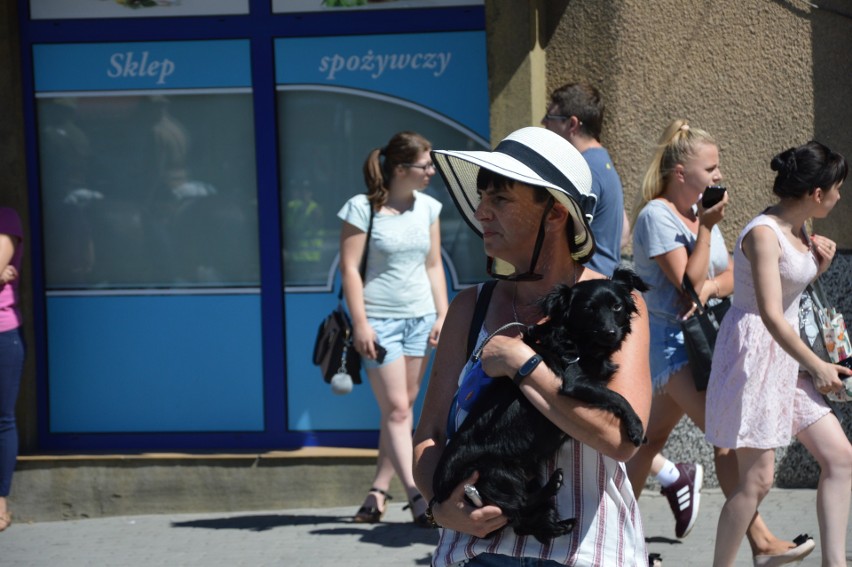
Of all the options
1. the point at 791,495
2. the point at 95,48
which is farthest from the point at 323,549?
the point at 95,48

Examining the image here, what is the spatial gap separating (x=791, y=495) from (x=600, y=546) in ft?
13.8

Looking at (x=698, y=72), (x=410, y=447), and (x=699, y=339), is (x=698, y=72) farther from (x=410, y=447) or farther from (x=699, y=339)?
(x=410, y=447)

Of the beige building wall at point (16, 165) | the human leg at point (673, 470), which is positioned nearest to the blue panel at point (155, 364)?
the beige building wall at point (16, 165)

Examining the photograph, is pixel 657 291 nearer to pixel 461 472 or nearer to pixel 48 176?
pixel 461 472

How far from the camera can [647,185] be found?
16.6 feet

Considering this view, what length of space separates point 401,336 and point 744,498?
214 centimetres

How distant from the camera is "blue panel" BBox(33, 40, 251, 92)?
22.4 feet

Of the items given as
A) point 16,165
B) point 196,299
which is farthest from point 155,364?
point 16,165

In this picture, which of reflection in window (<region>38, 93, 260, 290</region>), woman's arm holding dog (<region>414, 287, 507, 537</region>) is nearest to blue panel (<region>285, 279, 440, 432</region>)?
reflection in window (<region>38, 93, 260, 290</region>)

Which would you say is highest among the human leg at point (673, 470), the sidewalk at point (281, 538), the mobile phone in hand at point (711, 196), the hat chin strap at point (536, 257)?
the mobile phone in hand at point (711, 196)

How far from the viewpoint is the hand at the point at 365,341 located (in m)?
5.89

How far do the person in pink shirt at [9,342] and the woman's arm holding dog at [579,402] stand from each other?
447 cm

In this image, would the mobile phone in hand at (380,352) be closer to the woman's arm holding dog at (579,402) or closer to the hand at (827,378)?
the hand at (827,378)

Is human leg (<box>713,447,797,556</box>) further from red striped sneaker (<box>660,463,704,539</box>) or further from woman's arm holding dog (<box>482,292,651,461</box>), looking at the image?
woman's arm holding dog (<box>482,292,651,461</box>)
